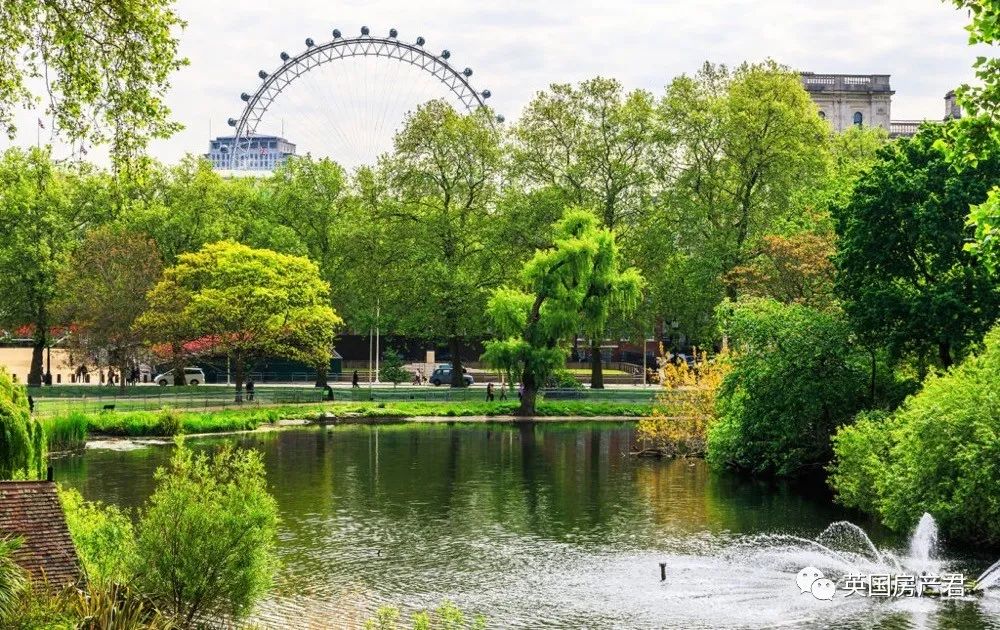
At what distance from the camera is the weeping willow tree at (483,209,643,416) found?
67.9 meters

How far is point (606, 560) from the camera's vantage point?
102 feet

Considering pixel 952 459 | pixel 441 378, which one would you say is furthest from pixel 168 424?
pixel 952 459

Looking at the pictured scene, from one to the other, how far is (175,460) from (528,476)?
26219mm

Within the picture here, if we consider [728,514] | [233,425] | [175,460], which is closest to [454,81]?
[233,425]

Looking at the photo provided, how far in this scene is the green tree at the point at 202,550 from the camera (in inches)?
808

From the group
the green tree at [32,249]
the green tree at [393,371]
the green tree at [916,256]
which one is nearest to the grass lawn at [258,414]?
the green tree at [393,371]

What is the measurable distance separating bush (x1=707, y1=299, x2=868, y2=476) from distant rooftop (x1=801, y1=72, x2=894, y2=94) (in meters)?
99.3

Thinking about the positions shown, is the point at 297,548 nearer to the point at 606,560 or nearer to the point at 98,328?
the point at 606,560

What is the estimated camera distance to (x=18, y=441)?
2491 cm

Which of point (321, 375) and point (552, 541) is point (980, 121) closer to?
point (552, 541)

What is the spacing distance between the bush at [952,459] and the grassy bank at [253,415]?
33649 mm

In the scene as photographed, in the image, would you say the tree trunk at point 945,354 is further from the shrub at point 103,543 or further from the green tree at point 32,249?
the green tree at point 32,249

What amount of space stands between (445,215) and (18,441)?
5651 centimetres

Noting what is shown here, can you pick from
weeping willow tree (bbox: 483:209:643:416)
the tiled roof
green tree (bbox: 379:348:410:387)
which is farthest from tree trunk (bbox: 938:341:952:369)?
green tree (bbox: 379:348:410:387)
